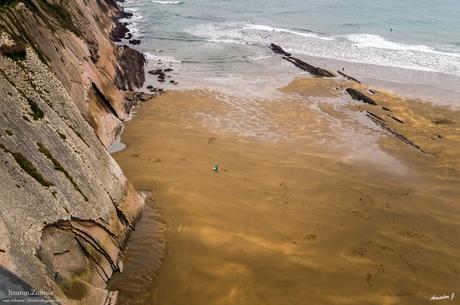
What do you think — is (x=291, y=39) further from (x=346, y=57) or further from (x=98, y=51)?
(x=98, y=51)

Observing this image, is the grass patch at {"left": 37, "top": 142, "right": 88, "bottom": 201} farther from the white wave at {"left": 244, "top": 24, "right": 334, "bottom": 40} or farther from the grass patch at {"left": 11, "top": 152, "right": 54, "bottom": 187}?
the white wave at {"left": 244, "top": 24, "right": 334, "bottom": 40}

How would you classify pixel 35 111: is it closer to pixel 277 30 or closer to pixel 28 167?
pixel 28 167

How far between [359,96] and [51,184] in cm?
2153

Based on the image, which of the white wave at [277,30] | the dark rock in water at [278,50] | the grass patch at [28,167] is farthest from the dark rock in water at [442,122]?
the white wave at [277,30]

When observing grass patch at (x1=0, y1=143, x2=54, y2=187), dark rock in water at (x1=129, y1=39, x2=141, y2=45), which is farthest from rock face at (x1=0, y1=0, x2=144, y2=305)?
dark rock in water at (x1=129, y1=39, x2=141, y2=45)

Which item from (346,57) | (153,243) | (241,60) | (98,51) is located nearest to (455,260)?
(153,243)

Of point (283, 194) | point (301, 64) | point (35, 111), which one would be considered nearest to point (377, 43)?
point (301, 64)

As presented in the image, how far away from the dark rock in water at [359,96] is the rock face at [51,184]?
58.2 ft

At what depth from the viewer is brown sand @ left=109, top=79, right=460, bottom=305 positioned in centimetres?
1018

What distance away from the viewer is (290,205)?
13750 mm

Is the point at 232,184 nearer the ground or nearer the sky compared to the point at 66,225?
nearer the ground

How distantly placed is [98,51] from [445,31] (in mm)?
40747

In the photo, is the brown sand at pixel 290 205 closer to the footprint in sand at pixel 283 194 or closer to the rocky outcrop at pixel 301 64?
the footprint in sand at pixel 283 194

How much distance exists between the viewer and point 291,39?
42.6 meters
